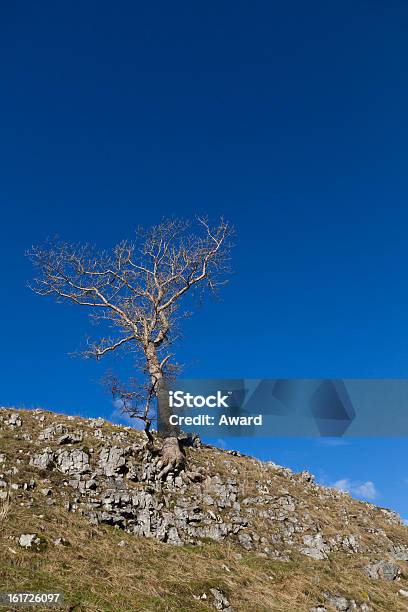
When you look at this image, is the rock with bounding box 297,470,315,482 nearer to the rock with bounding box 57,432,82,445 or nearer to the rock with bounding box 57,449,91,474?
the rock with bounding box 57,432,82,445

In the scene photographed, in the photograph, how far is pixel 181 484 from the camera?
20.2 m

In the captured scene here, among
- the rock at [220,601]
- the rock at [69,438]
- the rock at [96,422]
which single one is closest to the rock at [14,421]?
the rock at [69,438]

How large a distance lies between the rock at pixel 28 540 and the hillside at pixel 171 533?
3 cm

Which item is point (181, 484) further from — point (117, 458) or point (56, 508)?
point (56, 508)

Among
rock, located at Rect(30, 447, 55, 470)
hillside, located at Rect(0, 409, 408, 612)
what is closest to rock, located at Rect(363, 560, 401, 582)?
hillside, located at Rect(0, 409, 408, 612)

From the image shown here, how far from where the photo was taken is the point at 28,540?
1378 cm

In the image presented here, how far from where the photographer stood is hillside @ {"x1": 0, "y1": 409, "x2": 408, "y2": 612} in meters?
13.2

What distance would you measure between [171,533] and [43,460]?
5431 mm

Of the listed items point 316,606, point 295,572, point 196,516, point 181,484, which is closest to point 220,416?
point 181,484

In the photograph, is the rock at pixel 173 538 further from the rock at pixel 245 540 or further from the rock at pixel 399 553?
the rock at pixel 399 553

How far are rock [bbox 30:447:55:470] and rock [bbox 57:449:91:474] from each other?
34 centimetres

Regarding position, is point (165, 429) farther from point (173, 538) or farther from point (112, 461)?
point (173, 538)

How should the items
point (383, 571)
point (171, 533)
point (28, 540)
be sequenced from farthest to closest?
point (383, 571) < point (171, 533) < point (28, 540)

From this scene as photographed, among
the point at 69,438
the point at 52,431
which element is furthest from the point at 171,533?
the point at 52,431
